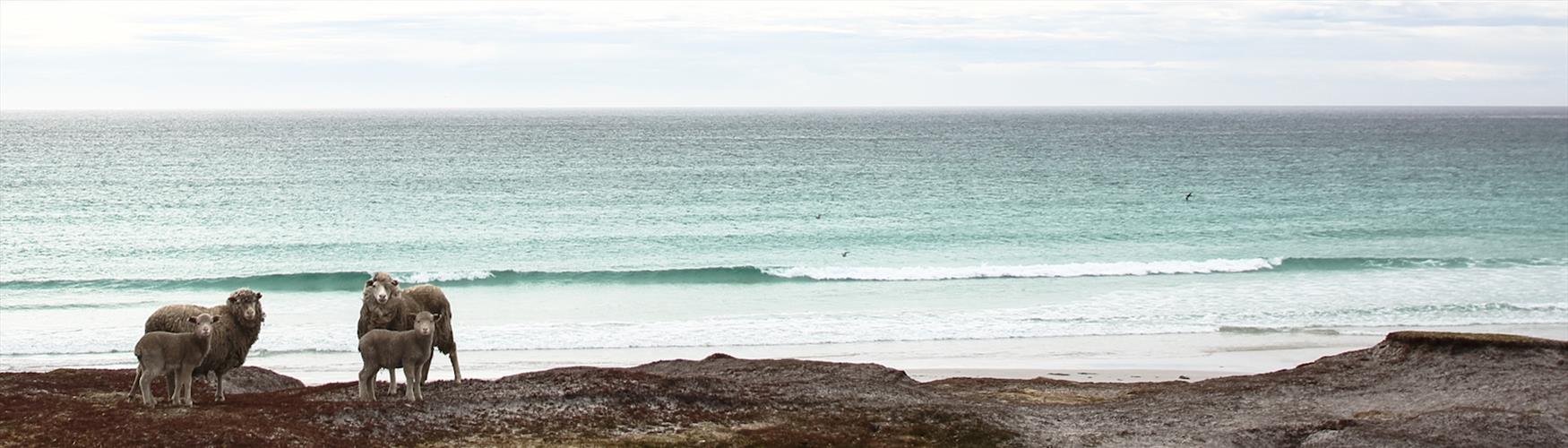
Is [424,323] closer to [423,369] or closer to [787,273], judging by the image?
[423,369]

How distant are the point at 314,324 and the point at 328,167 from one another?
72291 mm

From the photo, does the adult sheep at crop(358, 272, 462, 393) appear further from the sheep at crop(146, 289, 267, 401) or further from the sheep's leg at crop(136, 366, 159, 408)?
the sheep's leg at crop(136, 366, 159, 408)

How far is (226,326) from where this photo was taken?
16297mm

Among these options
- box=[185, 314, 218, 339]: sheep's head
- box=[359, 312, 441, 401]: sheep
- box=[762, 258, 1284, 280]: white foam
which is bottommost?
box=[762, 258, 1284, 280]: white foam

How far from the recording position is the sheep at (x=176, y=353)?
15328mm

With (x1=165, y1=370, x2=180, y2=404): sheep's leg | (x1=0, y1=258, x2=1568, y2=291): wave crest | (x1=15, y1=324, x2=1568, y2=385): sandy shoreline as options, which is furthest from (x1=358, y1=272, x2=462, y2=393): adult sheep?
(x1=0, y1=258, x2=1568, y2=291): wave crest

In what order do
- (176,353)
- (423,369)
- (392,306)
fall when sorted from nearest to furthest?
(176,353) → (392,306) → (423,369)

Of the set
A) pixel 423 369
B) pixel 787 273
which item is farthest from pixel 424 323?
pixel 787 273

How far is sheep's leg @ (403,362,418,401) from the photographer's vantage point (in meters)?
16.7

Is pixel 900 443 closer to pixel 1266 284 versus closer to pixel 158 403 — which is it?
pixel 158 403

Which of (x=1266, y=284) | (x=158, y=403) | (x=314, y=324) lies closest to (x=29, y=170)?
(x=314, y=324)

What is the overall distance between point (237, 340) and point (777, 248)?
39.0 meters

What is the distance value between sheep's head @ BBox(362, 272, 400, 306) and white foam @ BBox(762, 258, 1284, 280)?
31.0 meters

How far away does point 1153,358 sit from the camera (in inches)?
1271
